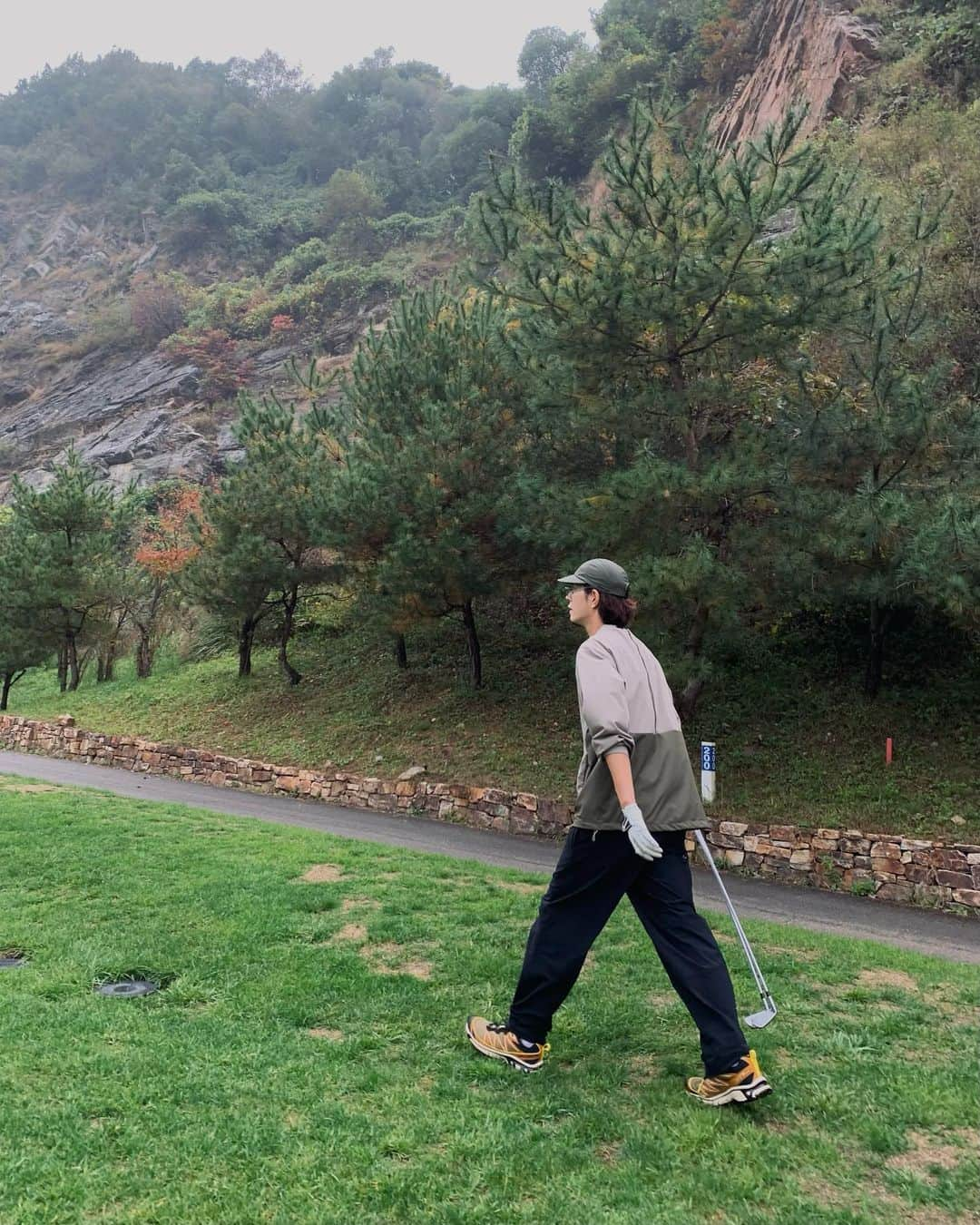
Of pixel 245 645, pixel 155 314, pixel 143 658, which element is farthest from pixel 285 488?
pixel 155 314

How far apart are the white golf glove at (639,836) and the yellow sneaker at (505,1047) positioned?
979mm

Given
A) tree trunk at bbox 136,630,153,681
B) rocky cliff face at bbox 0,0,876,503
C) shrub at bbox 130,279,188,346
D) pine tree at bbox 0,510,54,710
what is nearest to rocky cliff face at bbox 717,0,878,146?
rocky cliff face at bbox 0,0,876,503

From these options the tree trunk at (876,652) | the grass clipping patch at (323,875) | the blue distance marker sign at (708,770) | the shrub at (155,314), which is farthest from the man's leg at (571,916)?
the shrub at (155,314)

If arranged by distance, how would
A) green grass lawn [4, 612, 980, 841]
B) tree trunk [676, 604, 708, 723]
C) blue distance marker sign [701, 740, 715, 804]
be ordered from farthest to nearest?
tree trunk [676, 604, 708, 723] < green grass lawn [4, 612, 980, 841] < blue distance marker sign [701, 740, 715, 804]

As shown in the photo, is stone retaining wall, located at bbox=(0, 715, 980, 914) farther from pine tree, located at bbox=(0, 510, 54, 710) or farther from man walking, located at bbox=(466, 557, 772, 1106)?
pine tree, located at bbox=(0, 510, 54, 710)

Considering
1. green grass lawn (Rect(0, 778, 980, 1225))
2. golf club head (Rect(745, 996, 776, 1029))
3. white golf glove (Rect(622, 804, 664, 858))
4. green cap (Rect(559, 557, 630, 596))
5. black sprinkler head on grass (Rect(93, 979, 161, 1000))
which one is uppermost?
green cap (Rect(559, 557, 630, 596))

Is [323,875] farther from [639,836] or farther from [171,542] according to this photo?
[171,542]

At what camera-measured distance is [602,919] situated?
3.25m

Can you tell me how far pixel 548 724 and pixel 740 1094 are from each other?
36.8 ft

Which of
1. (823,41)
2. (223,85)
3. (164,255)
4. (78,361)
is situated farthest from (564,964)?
(223,85)

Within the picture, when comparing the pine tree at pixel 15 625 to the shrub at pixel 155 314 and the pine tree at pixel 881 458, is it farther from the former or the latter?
the shrub at pixel 155 314

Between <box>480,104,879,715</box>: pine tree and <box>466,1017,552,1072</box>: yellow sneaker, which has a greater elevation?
<box>480,104,879,715</box>: pine tree

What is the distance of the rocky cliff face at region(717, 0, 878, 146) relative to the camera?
965 inches

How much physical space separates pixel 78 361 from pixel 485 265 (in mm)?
48519
